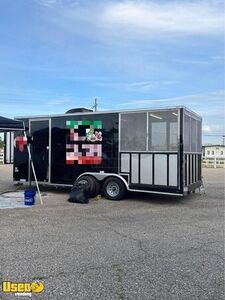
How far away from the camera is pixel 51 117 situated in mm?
12336

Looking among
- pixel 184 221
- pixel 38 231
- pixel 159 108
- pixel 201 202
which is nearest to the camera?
pixel 38 231

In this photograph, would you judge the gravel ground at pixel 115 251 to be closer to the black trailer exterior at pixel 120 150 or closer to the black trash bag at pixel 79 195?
the black trash bag at pixel 79 195

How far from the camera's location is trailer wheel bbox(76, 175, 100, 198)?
36.8 ft

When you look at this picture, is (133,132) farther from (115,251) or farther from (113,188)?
(115,251)

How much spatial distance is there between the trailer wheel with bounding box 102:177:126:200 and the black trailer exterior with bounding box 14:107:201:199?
0.10ft

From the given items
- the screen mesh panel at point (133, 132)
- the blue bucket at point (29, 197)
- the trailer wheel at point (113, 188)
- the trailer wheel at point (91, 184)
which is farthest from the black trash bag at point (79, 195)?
the screen mesh panel at point (133, 132)

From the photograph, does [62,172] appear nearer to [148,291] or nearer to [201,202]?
[201,202]

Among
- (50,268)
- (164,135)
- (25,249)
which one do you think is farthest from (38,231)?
(164,135)

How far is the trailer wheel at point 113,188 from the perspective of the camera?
11.0m

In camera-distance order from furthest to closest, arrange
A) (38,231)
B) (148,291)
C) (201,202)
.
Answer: (201,202), (38,231), (148,291)

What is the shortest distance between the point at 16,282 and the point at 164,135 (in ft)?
22.2

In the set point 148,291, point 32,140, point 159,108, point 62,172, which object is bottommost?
point 148,291

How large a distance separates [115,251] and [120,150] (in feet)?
18.2

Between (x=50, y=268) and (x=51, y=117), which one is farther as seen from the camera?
(x=51, y=117)
